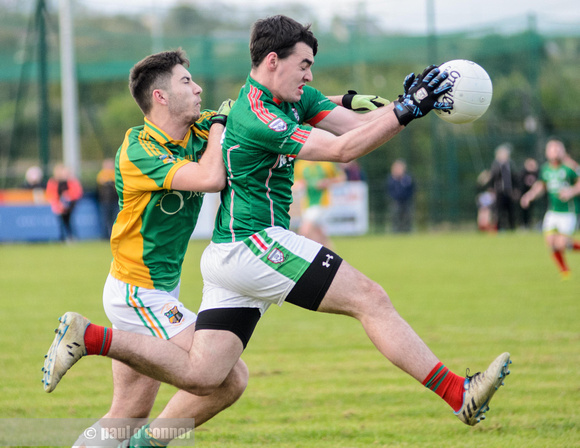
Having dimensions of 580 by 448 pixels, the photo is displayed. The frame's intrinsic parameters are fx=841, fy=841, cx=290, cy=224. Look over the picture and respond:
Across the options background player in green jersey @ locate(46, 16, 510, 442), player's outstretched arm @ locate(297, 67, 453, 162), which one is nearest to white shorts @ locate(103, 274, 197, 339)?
background player in green jersey @ locate(46, 16, 510, 442)

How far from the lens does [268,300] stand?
4195mm

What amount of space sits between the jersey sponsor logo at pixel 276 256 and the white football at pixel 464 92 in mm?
1030

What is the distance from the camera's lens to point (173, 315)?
4246mm

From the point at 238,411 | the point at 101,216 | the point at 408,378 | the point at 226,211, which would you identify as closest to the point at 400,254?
the point at 101,216

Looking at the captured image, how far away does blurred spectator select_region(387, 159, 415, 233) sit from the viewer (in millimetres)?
26531

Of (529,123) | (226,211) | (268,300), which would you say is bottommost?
(529,123)

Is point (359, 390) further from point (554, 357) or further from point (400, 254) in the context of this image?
point (400, 254)

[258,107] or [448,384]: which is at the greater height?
[258,107]

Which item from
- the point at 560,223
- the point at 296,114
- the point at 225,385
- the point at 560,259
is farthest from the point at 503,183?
the point at 225,385

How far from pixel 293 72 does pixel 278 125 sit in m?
0.33

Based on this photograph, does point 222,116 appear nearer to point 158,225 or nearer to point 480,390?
point 158,225

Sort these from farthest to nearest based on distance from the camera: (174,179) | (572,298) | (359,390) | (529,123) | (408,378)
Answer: (529,123), (572,298), (408,378), (359,390), (174,179)

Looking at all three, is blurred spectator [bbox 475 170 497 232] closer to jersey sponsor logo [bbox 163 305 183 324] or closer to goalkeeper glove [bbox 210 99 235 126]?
goalkeeper glove [bbox 210 99 235 126]

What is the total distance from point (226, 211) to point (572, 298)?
26.4 ft
